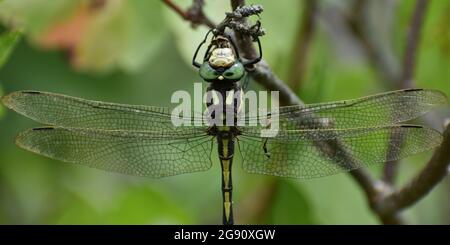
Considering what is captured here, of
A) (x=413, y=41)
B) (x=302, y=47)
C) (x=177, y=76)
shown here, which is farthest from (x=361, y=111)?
(x=177, y=76)

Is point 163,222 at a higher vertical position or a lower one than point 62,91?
lower

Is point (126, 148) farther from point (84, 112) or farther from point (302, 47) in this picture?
point (302, 47)

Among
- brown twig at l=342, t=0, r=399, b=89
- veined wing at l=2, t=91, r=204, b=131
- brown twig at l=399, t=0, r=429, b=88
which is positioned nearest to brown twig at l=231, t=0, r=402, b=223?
veined wing at l=2, t=91, r=204, b=131

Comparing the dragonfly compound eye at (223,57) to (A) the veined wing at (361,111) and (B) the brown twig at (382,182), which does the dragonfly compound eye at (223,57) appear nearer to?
(B) the brown twig at (382,182)

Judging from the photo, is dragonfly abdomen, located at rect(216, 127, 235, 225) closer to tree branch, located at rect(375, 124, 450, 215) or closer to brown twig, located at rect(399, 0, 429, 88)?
tree branch, located at rect(375, 124, 450, 215)

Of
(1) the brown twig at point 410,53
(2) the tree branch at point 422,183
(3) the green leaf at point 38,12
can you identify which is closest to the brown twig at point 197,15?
(2) the tree branch at point 422,183
